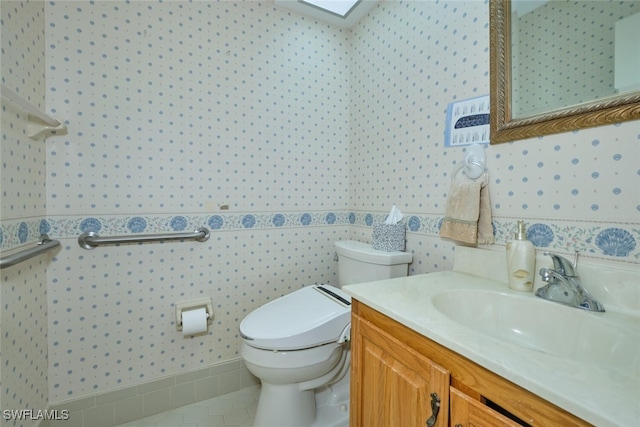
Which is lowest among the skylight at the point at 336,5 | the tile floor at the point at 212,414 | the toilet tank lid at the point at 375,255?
the tile floor at the point at 212,414

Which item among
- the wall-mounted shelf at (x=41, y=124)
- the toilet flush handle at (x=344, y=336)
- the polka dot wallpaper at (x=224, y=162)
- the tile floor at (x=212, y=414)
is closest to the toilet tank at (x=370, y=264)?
the polka dot wallpaper at (x=224, y=162)

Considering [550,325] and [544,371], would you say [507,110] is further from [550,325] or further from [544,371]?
[544,371]

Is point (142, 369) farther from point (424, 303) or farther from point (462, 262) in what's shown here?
point (462, 262)

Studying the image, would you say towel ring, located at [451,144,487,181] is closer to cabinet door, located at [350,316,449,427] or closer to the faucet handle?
the faucet handle

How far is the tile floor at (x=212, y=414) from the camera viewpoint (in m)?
1.33

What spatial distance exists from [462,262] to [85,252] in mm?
1584

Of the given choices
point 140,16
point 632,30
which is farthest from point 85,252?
point 632,30

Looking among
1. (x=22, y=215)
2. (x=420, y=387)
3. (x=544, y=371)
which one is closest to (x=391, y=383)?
(x=420, y=387)

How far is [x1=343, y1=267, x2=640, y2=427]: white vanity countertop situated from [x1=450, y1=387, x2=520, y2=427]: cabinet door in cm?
8

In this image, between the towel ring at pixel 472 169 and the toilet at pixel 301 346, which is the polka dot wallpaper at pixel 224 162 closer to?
the towel ring at pixel 472 169

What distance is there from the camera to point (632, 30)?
2.40 feet

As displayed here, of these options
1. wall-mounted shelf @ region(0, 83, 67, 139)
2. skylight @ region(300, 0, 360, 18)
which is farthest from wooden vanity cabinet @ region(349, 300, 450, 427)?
skylight @ region(300, 0, 360, 18)

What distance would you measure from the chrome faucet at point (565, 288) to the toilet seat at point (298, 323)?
2.26ft

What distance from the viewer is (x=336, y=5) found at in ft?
5.22
